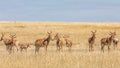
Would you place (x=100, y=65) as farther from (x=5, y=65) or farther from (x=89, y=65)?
(x=5, y=65)

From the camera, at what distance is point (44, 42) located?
97.4 feet

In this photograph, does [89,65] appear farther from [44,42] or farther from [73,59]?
[44,42]

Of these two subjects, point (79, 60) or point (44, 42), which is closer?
point (79, 60)

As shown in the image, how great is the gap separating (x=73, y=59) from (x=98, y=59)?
1052mm

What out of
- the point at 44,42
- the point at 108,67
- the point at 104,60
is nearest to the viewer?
the point at 108,67

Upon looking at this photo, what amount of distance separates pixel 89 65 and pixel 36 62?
7.63 feet

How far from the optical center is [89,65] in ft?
49.1

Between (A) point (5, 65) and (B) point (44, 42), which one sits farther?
(B) point (44, 42)

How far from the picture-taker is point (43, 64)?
50.4 feet

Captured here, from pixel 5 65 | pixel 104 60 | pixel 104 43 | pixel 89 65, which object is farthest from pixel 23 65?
pixel 104 43

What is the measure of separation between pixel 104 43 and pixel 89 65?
53.5 feet

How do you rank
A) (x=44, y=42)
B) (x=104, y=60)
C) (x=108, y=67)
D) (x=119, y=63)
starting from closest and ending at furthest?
1. (x=108, y=67)
2. (x=119, y=63)
3. (x=104, y=60)
4. (x=44, y=42)

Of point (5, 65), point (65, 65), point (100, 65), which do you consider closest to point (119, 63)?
point (100, 65)

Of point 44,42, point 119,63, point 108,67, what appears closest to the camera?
point 108,67
